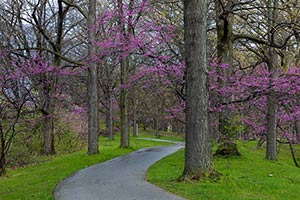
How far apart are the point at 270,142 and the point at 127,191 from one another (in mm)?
11449

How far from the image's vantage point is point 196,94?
8.13 m

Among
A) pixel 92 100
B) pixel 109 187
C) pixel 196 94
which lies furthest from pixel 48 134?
pixel 196 94

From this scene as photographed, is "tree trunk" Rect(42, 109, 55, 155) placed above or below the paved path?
above

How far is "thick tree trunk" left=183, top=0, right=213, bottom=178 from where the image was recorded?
A: 8.02 meters

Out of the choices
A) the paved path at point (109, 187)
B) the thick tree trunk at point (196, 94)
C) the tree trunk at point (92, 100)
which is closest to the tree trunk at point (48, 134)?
the tree trunk at point (92, 100)

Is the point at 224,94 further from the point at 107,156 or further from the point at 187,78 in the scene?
the point at 107,156

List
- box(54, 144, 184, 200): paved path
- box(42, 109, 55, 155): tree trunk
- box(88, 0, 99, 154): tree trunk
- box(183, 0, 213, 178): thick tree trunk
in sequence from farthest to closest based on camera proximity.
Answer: box(42, 109, 55, 155): tree trunk → box(88, 0, 99, 154): tree trunk → box(183, 0, 213, 178): thick tree trunk → box(54, 144, 184, 200): paved path

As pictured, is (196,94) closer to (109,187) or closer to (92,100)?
(109,187)

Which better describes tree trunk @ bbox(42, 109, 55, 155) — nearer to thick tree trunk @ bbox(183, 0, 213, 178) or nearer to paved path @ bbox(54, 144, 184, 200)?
paved path @ bbox(54, 144, 184, 200)

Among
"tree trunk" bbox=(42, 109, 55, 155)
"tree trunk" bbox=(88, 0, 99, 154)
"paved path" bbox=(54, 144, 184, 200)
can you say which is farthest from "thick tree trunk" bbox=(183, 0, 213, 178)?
"tree trunk" bbox=(42, 109, 55, 155)

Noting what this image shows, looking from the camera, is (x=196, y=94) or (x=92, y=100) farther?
(x=92, y=100)

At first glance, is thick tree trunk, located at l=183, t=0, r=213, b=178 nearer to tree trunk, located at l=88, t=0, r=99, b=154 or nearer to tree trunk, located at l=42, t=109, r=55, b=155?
tree trunk, located at l=88, t=0, r=99, b=154

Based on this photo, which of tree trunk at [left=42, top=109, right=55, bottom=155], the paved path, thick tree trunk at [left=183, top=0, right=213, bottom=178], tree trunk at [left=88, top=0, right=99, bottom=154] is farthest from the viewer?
tree trunk at [left=42, top=109, right=55, bottom=155]

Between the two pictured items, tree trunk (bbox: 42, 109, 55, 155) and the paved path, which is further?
tree trunk (bbox: 42, 109, 55, 155)
